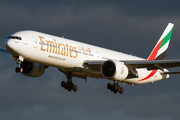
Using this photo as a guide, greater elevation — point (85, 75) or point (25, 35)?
point (25, 35)

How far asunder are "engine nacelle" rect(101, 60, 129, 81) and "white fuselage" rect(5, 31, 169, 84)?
6.85ft

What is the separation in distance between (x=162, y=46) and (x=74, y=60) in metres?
19.2

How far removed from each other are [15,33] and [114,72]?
11.0 metres

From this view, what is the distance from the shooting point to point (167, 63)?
4284 centimetres

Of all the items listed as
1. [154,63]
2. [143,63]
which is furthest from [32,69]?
[154,63]

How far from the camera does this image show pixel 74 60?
41750 mm

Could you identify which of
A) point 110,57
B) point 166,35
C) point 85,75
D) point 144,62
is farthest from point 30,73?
point 166,35

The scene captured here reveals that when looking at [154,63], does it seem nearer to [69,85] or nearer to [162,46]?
[69,85]

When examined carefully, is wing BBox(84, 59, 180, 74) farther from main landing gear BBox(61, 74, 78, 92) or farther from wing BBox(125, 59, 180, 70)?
main landing gear BBox(61, 74, 78, 92)

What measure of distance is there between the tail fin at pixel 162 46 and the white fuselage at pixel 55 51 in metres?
10.6

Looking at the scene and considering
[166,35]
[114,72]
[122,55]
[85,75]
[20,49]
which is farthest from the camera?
Result: [166,35]

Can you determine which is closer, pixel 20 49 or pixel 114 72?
pixel 20 49

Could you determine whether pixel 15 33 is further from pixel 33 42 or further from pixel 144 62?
pixel 144 62

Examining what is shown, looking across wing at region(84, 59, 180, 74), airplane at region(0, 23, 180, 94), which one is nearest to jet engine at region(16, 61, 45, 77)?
airplane at region(0, 23, 180, 94)
